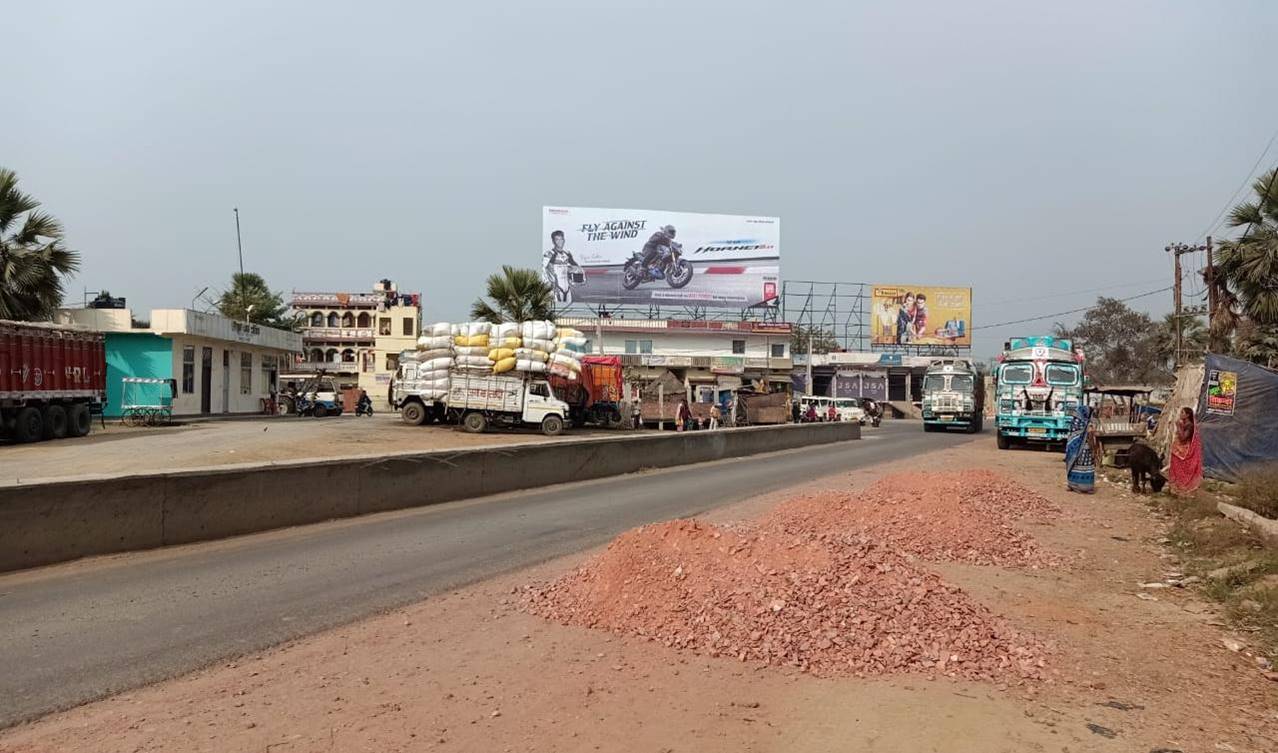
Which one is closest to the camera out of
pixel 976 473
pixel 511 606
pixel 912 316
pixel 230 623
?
pixel 230 623

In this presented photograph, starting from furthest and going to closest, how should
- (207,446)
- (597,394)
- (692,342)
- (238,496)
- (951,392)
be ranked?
(692,342)
(951,392)
(597,394)
(207,446)
(238,496)

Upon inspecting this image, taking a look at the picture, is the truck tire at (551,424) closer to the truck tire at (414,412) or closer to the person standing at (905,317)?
the truck tire at (414,412)

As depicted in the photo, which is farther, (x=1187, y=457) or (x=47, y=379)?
(x=47, y=379)

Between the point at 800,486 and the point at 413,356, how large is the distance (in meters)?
19.1

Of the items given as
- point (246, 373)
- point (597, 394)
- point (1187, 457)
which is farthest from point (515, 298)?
point (1187, 457)

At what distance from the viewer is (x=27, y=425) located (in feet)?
75.0

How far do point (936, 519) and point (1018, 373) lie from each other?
1928cm

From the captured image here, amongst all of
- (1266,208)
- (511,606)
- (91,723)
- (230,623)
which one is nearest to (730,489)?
(511,606)

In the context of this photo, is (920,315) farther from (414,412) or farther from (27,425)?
(27,425)

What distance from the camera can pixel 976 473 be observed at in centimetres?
1495

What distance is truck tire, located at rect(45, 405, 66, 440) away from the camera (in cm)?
2398

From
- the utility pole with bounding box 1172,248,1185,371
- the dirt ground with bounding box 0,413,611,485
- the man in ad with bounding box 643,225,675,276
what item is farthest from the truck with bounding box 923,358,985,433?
the man in ad with bounding box 643,225,675,276

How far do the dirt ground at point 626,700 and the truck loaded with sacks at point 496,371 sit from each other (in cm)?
2405

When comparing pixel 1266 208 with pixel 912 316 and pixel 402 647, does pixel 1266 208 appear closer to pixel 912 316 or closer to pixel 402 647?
pixel 402 647
